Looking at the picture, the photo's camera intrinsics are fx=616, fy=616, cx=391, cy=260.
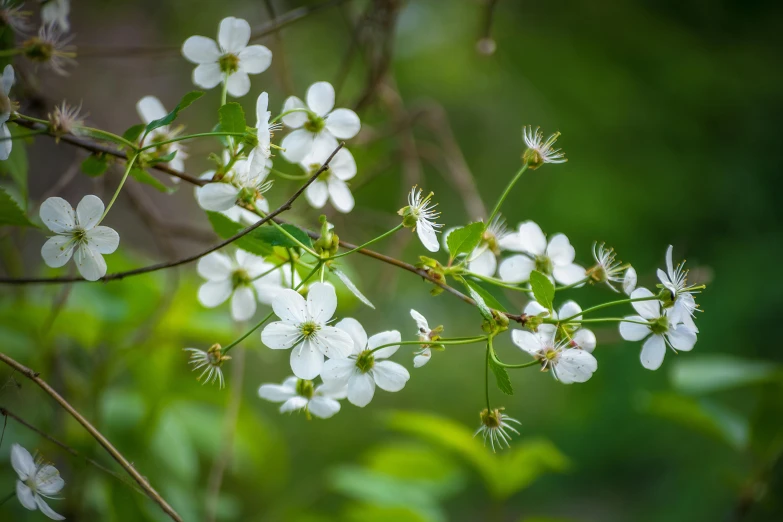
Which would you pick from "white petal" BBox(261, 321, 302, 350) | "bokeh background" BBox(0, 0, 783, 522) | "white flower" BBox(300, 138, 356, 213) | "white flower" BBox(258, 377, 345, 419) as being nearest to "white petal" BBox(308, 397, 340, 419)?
"white flower" BBox(258, 377, 345, 419)

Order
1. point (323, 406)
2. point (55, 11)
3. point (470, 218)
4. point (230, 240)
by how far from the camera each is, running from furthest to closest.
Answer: point (470, 218) → point (55, 11) → point (323, 406) → point (230, 240)

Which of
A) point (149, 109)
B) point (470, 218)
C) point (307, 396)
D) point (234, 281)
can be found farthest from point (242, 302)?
point (470, 218)

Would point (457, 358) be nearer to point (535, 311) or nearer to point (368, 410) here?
point (368, 410)

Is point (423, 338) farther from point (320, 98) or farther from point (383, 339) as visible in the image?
point (320, 98)

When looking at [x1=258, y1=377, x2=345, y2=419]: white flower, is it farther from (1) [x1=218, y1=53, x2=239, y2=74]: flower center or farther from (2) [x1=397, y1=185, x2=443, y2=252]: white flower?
(1) [x1=218, y1=53, x2=239, y2=74]: flower center

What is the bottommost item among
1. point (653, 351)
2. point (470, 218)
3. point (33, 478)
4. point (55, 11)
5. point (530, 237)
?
point (33, 478)

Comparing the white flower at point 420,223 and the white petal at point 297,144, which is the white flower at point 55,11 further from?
the white flower at point 420,223

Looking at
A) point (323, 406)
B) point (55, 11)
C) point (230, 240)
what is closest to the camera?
point (230, 240)

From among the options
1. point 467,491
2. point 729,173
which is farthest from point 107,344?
point 729,173
